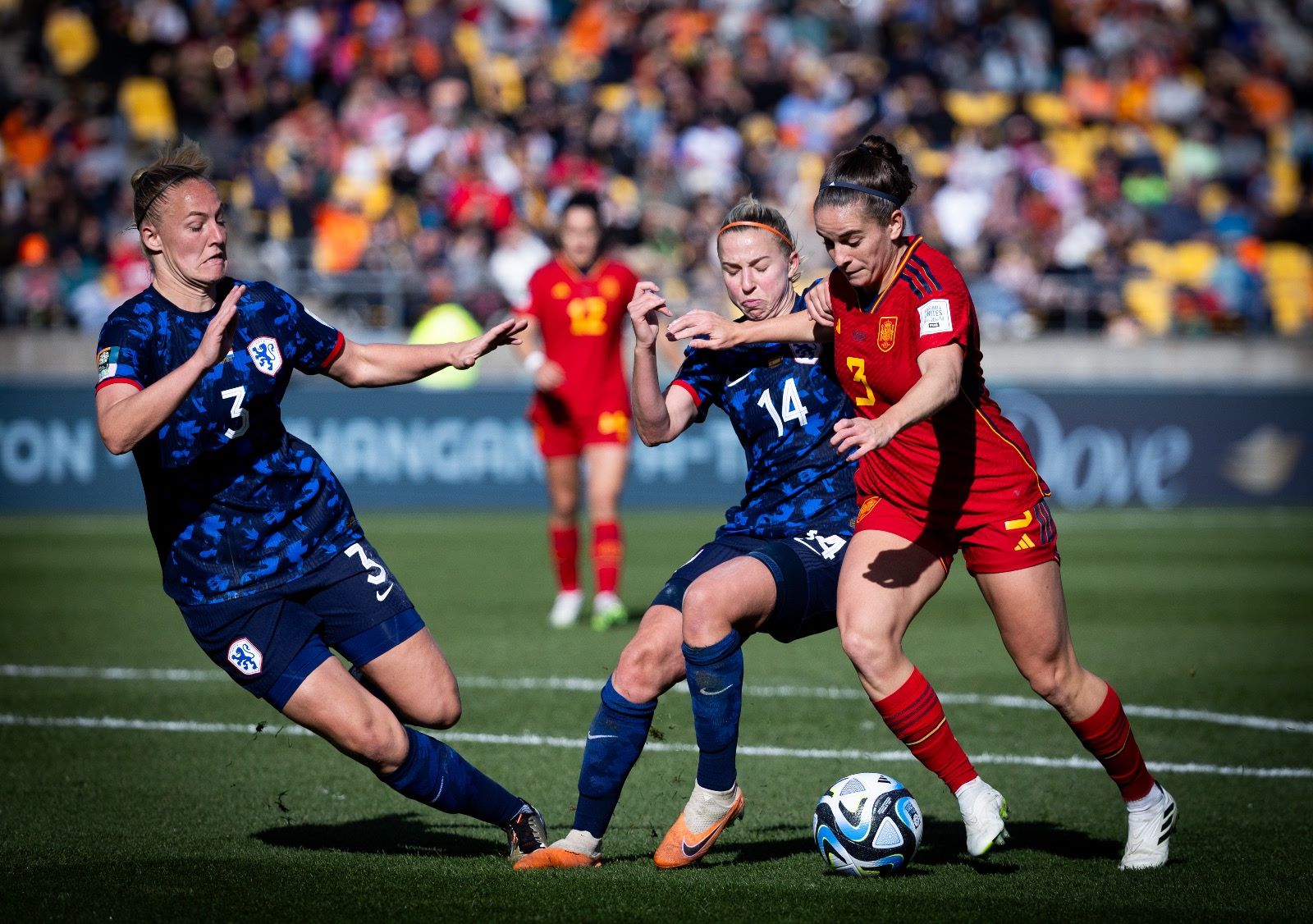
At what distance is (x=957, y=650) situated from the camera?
392 inches

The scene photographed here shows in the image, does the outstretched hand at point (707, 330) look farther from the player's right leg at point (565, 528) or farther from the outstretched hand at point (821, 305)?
the player's right leg at point (565, 528)

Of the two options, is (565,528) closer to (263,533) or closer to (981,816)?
(263,533)

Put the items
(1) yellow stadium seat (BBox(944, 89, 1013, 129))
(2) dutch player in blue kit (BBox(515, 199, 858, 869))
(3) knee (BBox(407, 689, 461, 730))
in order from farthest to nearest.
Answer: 1. (1) yellow stadium seat (BBox(944, 89, 1013, 129))
2. (3) knee (BBox(407, 689, 461, 730))
3. (2) dutch player in blue kit (BBox(515, 199, 858, 869))

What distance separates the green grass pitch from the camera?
462 cm

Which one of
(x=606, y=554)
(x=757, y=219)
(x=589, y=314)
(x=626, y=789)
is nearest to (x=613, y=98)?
(x=589, y=314)

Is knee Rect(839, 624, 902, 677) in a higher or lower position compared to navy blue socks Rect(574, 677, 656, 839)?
higher

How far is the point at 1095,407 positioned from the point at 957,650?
970 centimetres

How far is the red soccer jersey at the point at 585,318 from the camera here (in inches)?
426

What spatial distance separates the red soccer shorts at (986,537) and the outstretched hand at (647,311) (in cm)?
93

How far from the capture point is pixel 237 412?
495cm

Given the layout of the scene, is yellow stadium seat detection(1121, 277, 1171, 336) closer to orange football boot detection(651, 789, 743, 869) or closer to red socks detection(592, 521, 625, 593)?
red socks detection(592, 521, 625, 593)

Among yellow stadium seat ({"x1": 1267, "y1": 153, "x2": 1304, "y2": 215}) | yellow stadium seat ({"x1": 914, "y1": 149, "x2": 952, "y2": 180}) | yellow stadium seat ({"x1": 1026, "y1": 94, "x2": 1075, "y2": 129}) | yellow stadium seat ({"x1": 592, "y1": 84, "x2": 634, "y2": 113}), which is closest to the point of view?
yellow stadium seat ({"x1": 914, "y1": 149, "x2": 952, "y2": 180})

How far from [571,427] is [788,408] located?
5443 mm

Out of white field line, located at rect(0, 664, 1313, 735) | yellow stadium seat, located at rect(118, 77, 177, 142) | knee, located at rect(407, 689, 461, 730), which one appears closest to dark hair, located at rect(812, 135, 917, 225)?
knee, located at rect(407, 689, 461, 730)
